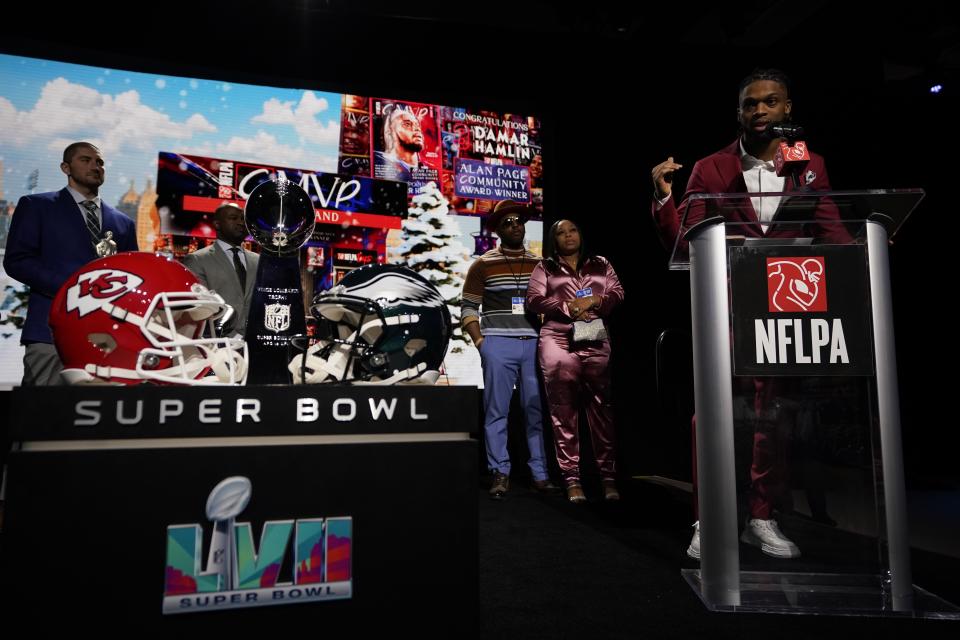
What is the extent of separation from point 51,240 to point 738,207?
2.60m

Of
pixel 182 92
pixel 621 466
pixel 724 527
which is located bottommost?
pixel 621 466

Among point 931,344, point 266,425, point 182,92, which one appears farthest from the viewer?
point 931,344

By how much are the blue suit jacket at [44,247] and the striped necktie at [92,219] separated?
0.02 meters

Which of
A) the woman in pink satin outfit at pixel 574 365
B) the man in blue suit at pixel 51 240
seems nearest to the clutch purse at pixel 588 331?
the woman in pink satin outfit at pixel 574 365

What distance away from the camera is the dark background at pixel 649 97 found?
4.30 meters

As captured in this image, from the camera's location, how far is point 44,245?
8.28 feet

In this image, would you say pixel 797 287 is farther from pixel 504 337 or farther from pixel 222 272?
pixel 504 337

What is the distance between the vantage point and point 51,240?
2.54 metres

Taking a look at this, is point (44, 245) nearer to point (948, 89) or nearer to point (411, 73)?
point (411, 73)

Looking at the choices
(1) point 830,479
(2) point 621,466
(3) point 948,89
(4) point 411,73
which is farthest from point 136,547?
(3) point 948,89

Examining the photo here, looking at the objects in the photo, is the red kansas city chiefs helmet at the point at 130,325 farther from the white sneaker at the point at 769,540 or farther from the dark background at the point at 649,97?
the dark background at the point at 649,97

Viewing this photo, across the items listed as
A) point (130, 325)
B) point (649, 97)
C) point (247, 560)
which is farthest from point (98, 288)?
point (649, 97)

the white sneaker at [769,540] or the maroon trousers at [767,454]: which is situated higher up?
the maroon trousers at [767,454]

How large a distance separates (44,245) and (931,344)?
5577 mm
